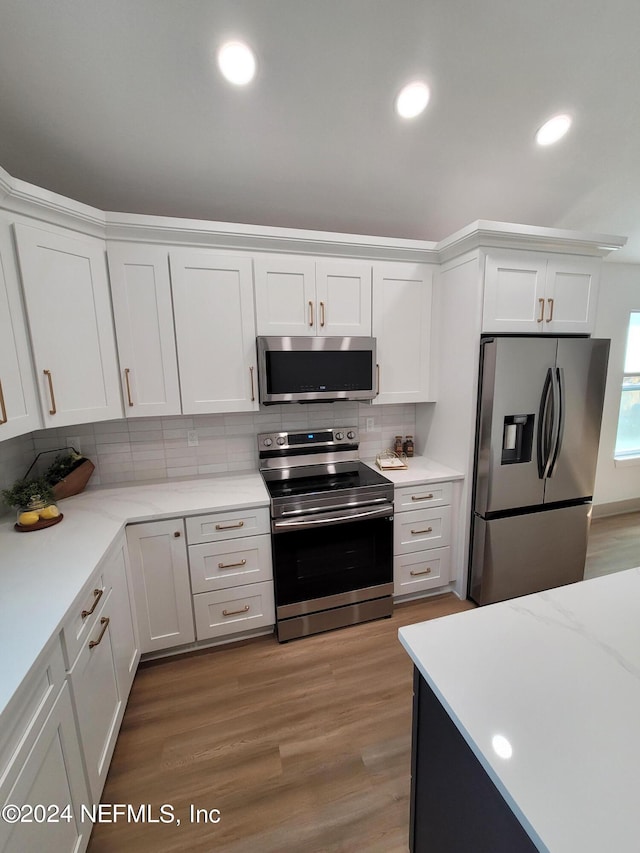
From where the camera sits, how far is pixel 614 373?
137 inches

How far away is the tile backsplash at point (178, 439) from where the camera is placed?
2.28m

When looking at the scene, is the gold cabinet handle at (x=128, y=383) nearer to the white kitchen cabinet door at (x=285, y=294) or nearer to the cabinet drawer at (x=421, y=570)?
the white kitchen cabinet door at (x=285, y=294)

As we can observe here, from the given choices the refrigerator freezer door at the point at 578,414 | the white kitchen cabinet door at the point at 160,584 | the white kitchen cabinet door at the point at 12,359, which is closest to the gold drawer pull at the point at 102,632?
the white kitchen cabinet door at the point at 160,584

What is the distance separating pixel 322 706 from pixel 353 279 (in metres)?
2.44

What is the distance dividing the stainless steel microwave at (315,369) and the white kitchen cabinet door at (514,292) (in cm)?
77

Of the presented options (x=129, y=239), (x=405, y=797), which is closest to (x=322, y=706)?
(x=405, y=797)

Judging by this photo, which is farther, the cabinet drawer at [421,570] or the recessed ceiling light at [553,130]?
the cabinet drawer at [421,570]

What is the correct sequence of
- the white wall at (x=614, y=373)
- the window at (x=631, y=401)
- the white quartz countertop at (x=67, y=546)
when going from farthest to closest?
the window at (x=631, y=401), the white wall at (x=614, y=373), the white quartz countertop at (x=67, y=546)

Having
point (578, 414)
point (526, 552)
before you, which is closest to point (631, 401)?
point (578, 414)

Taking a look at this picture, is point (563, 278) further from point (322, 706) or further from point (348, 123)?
point (322, 706)

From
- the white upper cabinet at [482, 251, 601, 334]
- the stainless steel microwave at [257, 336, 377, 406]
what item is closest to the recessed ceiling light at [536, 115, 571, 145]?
the white upper cabinet at [482, 251, 601, 334]

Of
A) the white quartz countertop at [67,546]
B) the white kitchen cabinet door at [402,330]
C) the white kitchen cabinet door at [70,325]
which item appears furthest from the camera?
the white kitchen cabinet door at [402,330]

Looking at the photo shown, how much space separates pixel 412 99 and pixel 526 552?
2.76 meters

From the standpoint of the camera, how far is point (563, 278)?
90.4 inches
